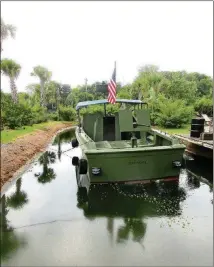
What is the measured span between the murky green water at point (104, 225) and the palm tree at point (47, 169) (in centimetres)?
50

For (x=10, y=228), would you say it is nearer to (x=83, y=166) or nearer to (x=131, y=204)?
(x=83, y=166)

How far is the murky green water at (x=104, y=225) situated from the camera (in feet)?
15.8

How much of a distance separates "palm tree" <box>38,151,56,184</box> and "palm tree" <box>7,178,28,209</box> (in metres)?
1.27

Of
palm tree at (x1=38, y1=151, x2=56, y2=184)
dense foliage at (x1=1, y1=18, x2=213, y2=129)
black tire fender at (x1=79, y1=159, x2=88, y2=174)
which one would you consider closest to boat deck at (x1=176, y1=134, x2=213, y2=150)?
dense foliage at (x1=1, y1=18, x2=213, y2=129)

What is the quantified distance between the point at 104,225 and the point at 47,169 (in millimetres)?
5551

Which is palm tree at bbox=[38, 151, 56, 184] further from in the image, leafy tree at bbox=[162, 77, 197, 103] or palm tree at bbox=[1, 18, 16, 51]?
leafy tree at bbox=[162, 77, 197, 103]

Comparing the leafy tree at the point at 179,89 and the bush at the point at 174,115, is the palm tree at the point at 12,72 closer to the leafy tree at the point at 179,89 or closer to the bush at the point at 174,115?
the bush at the point at 174,115

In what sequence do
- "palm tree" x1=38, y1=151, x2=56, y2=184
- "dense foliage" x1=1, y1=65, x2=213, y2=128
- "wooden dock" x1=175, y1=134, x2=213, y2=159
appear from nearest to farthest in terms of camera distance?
"palm tree" x1=38, y1=151, x2=56, y2=184 < "wooden dock" x1=175, y1=134, x2=213, y2=159 < "dense foliage" x1=1, y1=65, x2=213, y2=128

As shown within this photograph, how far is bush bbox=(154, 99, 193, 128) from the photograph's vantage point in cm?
2317

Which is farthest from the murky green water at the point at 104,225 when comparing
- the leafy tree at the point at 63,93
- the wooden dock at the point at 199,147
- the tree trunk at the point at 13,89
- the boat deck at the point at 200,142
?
the leafy tree at the point at 63,93

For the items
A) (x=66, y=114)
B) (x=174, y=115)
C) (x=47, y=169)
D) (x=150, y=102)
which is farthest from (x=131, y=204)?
(x=66, y=114)

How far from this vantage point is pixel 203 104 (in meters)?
30.4

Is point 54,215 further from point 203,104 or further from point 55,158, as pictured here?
point 203,104

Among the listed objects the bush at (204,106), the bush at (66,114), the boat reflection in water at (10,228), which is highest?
the bush at (204,106)
